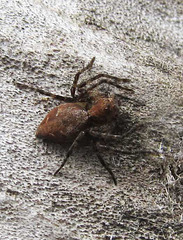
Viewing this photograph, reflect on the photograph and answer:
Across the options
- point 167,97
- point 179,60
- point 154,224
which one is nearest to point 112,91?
point 167,97

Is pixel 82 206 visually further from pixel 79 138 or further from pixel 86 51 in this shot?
pixel 86 51

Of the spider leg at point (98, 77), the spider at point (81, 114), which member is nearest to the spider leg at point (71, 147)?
the spider at point (81, 114)

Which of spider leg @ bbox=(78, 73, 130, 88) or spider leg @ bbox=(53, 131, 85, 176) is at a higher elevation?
spider leg @ bbox=(78, 73, 130, 88)

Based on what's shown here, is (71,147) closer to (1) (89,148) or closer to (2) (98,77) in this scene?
(1) (89,148)

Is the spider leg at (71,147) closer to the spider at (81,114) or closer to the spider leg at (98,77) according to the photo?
the spider at (81,114)

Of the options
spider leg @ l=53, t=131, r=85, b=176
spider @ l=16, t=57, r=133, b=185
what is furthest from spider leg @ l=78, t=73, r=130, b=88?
spider leg @ l=53, t=131, r=85, b=176

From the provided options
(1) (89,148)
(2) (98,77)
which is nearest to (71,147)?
(1) (89,148)

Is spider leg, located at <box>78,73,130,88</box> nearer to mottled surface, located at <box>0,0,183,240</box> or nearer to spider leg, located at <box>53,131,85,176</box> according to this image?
mottled surface, located at <box>0,0,183,240</box>

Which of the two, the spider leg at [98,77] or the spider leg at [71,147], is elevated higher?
the spider leg at [98,77]

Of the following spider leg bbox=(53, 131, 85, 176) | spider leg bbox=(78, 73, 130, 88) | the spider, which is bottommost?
spider leg bbox=(53, 131, 85, 176)
